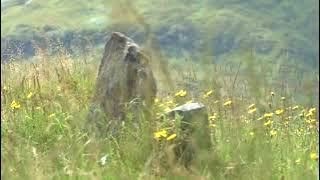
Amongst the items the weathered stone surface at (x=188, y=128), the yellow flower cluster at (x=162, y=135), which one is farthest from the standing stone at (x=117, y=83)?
the yellow flower cluster at (x=162, y=135)

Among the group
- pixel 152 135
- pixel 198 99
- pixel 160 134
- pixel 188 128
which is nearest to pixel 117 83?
pixel 198 99

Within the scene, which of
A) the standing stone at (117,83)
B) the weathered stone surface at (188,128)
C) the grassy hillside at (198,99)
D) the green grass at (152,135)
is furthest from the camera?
the standing stone at (117,83)

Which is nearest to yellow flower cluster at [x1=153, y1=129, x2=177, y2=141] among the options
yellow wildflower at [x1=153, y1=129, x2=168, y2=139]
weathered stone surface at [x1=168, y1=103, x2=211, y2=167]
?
yellow wildflower at [x1=153, y1=129, x2=168, y2=139]

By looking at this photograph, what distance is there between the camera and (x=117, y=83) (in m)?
5.73

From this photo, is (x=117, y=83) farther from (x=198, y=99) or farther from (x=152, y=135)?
(x=152, y=135)

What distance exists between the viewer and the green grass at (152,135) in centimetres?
285

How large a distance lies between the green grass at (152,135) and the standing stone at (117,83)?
0.47 feet

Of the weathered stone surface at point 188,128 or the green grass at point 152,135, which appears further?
the weathered stone surface at point 188,128

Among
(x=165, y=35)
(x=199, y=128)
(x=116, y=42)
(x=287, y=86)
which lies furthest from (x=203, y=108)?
(x=165, y=35)

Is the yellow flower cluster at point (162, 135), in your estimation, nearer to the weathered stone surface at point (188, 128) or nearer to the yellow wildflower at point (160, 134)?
the yellow wildflower at point (160, 134)

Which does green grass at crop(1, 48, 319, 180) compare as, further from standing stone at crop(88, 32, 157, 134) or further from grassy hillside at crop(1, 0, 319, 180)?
standing stone at crop(88, 32, 157, 134)

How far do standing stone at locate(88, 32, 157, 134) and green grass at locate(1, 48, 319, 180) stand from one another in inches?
5.7

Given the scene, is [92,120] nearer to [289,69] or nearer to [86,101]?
[86,101]

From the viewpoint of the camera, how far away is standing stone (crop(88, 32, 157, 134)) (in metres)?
4.89
